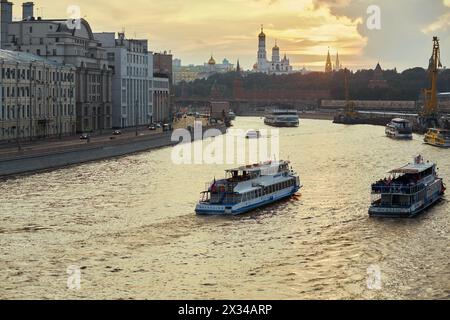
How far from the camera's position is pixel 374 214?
102 ft

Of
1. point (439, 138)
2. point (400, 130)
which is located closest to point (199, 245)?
point (439, 138)

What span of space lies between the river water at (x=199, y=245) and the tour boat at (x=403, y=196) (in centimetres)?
63

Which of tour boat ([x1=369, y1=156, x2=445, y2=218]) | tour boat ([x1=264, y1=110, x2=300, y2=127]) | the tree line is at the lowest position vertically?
tour boat ([x1=369, y1=156, x2=445, y2=218])

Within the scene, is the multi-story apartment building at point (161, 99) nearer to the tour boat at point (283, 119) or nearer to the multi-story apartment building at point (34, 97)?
the tour boat at point (283, 119)

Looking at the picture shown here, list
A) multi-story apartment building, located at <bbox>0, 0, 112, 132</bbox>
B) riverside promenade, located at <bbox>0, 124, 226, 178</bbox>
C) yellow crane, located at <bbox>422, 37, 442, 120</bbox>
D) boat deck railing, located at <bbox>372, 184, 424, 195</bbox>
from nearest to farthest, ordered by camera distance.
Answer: boat deck railing, located at <bbox>372, 184, 424, 195</bbox>, riverside promenade, located at <bbox>0, 124, 226, 178</bbox>, multi-story apartment building, located at <bbox>0, 0, 112, 132</bbox>, yellow crane, located at <bbox>422, 37, 442, 120</bbox>

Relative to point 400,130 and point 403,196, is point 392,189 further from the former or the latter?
point 400,130

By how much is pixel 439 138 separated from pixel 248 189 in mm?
40984

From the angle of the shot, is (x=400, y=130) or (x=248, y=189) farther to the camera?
(x=400, y=130)

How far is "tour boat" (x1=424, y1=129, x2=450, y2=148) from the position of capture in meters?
69.4

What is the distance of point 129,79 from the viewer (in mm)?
74188

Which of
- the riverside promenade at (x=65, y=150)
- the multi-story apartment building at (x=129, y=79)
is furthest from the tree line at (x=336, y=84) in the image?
the riverside promenade at (x=65, y=150)

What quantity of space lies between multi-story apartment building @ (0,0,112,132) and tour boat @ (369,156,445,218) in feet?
111
